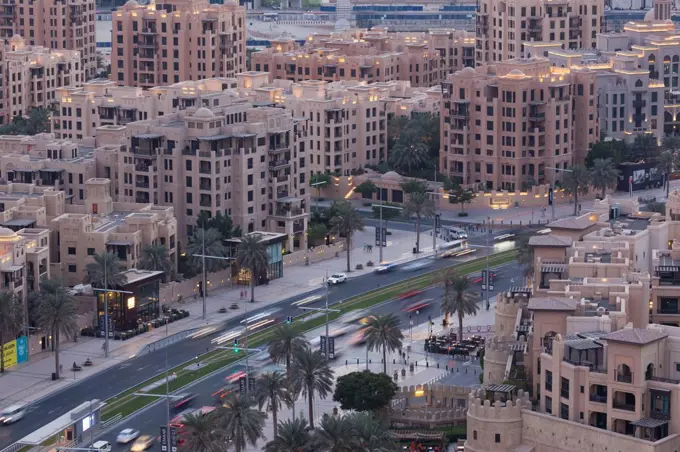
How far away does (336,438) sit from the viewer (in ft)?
539

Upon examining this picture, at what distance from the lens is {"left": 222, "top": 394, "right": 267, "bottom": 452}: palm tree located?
16988 cm

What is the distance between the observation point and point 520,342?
180 meters

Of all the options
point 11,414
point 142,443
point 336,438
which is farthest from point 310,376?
point 11,414

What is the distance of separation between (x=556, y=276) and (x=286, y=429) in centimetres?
3589

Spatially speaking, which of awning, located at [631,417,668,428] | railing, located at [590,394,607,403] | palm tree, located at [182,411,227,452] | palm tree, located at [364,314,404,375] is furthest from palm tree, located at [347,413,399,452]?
palm tree, located at [364,314,404,375]

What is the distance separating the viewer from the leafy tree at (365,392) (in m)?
185

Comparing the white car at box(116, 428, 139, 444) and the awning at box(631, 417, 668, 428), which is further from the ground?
the awning at box(631, 417, 668, 428)

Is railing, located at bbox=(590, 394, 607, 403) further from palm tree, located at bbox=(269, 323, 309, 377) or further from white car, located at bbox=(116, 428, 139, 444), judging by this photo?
white car, located at bbox=(116, 428, 139, 444)

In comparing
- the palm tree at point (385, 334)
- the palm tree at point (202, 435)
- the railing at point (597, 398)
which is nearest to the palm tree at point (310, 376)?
the palm tree at point (385, 334)

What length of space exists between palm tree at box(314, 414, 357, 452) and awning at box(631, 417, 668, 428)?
2195 centimetres

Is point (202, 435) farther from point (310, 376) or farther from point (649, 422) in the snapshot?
point (649, 422)

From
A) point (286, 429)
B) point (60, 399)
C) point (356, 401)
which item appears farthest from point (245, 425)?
point (60, 399)

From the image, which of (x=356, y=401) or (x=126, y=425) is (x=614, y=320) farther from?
(x=126, y=425)

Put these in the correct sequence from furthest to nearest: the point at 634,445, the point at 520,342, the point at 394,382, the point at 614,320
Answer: the point at 394,382 < the point at 520,342 < the point at 614,320 < the point at 634,445
